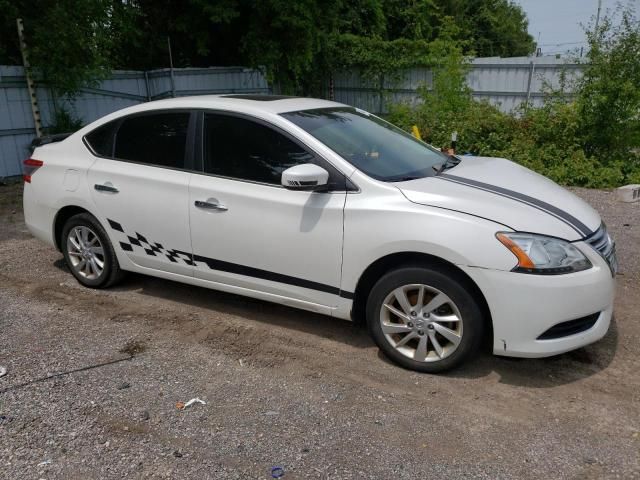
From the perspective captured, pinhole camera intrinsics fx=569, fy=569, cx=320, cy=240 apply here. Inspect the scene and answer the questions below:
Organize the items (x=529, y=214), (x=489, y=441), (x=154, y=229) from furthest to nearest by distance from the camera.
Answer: (x=154, y=229) → (x=529, y=214) → (x=489, y=441)

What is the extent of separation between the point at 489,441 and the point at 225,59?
14975 mm

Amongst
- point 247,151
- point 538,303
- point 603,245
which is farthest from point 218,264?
point 603,245

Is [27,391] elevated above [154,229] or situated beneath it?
situated beneath

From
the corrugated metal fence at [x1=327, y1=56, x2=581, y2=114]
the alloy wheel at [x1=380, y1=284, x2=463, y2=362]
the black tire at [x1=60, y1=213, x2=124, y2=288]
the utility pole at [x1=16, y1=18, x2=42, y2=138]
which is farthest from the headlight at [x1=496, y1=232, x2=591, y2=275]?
the corrugated metal fence at [x1=327, y1=56, x2=581, y2=114]

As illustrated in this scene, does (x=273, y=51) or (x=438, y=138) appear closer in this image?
(x=438, y=138)

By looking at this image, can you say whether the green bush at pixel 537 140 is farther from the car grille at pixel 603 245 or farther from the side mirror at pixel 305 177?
the side mirror at pixel 305 177

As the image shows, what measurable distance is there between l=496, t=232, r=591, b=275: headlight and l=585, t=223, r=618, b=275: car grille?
0.20 meters

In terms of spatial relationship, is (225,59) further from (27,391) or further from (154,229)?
(27,391)

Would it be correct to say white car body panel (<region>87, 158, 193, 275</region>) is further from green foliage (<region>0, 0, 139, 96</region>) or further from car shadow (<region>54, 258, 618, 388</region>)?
green foliage (<region>0, 0, 139, 96</region>)

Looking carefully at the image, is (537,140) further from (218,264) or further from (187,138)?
(218,264)

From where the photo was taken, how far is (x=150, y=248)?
180 inches

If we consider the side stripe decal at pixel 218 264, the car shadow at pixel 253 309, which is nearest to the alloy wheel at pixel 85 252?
the car shadow at pixel 253 309

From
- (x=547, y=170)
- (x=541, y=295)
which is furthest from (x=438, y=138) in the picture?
(x=541, y=295)

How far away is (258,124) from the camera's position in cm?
411
